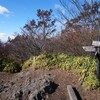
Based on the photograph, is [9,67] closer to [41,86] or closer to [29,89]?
[29,89]

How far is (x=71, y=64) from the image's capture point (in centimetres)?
893

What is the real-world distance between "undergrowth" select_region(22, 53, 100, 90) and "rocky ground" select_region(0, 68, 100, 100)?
196mm

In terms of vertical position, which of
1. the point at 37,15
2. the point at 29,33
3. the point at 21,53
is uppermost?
the point at 37,15

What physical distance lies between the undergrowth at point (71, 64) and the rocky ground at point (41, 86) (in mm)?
196

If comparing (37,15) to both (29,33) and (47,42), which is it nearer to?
(29,33)

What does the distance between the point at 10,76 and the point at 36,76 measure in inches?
45.5

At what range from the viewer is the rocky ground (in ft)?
24.3

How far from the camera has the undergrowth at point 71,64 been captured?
7733 mm

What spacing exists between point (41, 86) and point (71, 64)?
1.68 metres

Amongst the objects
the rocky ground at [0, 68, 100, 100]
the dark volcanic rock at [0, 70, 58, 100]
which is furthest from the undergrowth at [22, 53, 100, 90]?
the dark volcanic rock at [0, 70, 58, 100]

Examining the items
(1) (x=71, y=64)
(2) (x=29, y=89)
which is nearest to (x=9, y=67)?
(2) (x=29, y=89)

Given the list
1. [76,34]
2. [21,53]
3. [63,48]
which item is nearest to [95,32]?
[76,34]

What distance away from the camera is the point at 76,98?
6.76m

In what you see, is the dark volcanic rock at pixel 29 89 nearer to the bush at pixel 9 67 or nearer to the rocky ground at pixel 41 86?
the rocky ground at pixel 41 86
